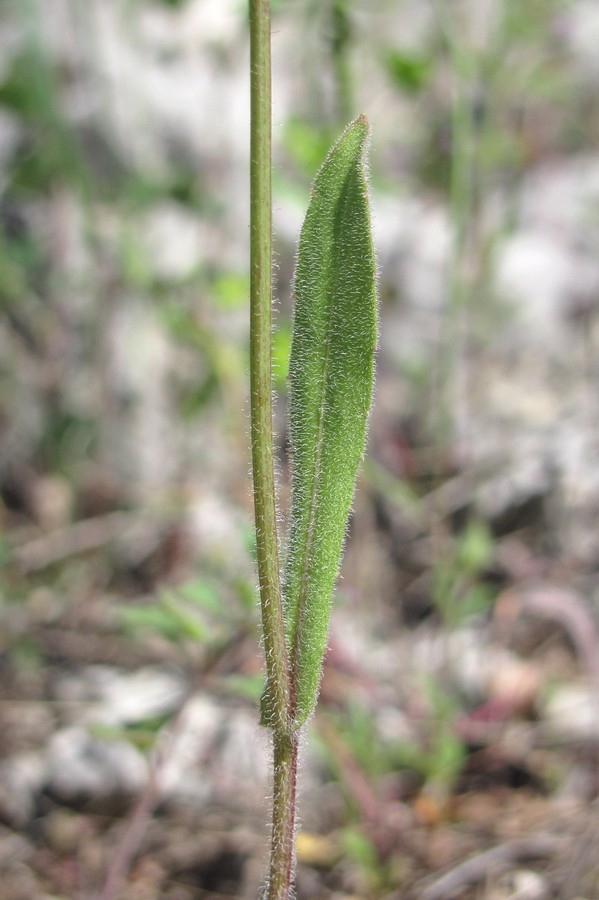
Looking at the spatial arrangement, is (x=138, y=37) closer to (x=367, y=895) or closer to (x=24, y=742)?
(x=24, y=742)

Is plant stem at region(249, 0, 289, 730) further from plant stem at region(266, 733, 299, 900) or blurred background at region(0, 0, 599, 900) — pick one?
blurred background at region(0, 0, 599, 900)

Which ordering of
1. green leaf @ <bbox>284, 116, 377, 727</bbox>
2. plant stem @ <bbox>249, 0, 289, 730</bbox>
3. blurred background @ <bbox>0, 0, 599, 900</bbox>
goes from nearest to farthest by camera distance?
plant stem @ <bbox>249, 0, 289, 730</bbox>, green leaf @ <bbox>284, 116, 377, 727</bbox>, blurred background @ <bbox>0, 0, 599, 900</bbox>

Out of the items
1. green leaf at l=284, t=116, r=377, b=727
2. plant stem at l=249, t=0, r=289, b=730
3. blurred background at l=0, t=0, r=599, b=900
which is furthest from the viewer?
blurred background at l=0, t=0, r=599, b=900

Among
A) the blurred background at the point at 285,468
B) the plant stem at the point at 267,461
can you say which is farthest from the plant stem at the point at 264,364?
the blurred background at the point at 285,468

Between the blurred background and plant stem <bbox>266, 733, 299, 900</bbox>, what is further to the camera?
the blurred background

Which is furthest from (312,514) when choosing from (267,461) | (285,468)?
(285,468)

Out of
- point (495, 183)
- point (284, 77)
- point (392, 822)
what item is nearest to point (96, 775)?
point (392, 822)

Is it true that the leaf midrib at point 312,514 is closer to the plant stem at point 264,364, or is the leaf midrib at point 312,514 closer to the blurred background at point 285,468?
the plant stem at point 264,364

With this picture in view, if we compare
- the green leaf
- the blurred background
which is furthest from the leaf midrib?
the blurred background
